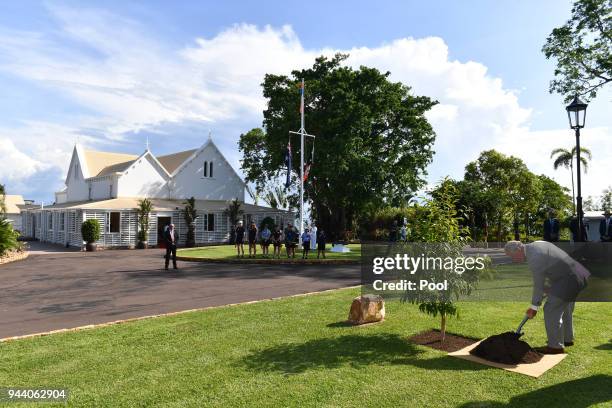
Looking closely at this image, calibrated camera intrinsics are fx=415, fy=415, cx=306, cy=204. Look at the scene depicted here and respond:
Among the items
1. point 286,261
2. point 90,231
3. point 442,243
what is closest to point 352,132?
point 286,261

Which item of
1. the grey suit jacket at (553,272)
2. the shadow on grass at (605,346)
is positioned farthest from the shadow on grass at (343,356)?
the shadow on grass at (605,346)

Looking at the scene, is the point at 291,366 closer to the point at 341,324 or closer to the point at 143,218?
the point at 341,324

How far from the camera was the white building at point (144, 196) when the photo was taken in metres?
30.8

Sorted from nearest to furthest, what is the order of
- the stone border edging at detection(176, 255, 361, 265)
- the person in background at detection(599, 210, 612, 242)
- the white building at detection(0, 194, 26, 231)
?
the person in background at detection(599, 210, 612, 242) → the stone border edging at detection(176, 255, 361, 265) → the white building at detection(0, 194, 26, 231)

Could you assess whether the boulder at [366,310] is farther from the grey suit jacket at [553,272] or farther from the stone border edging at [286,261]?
the stone border edging at [286,261]

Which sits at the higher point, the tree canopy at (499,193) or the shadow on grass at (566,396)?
the tree canopy at (499,193)

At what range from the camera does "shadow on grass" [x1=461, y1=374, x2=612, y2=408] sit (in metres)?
4.41

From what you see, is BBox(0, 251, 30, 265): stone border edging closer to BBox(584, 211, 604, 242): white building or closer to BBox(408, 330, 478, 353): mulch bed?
BBox(408, 330, 478, 353): mulch bed

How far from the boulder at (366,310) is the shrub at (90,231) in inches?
1006

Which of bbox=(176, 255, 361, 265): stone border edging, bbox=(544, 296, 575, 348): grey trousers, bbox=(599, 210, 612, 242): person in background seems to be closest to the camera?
bbox=(544, 296, 575, 348): grey trousers

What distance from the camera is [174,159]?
40.8 metres

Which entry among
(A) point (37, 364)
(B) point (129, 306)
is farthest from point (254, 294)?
(A) point (37, 364)

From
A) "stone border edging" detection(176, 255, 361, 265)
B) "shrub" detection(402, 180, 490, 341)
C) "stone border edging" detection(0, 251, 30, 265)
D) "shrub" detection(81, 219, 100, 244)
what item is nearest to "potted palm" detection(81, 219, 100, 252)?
"shrub" detection(81, 219, 100, 244)

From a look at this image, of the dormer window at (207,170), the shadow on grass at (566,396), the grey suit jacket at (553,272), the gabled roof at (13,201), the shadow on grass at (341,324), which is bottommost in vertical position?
the shadow on grass at (566,396)
